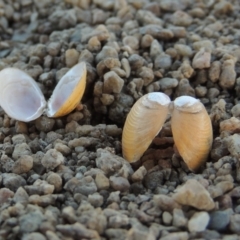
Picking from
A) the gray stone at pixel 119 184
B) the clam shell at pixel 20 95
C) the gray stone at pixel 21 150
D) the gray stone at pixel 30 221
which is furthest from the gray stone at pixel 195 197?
the clam shell at pixel 20 95

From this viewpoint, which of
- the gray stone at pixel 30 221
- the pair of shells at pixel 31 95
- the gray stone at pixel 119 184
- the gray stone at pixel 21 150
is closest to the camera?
the gray stone at pixel 30 221

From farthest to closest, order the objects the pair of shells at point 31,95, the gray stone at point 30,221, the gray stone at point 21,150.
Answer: the pair of shells at point 31,95 → the gray stone at point 21,150 → the gray stone at point 30,221

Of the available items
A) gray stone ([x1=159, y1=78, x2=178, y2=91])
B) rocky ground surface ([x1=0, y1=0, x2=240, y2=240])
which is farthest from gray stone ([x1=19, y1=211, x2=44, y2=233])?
gray stone ([x1=159, y1=78, x2=178, y2=91])

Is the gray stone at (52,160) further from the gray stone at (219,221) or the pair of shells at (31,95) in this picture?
the gray stone at (219,221)

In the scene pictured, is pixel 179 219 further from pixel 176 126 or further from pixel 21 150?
pixel 21 150

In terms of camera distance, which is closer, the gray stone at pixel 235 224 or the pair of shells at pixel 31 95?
the gray stone at pixel 235 224
